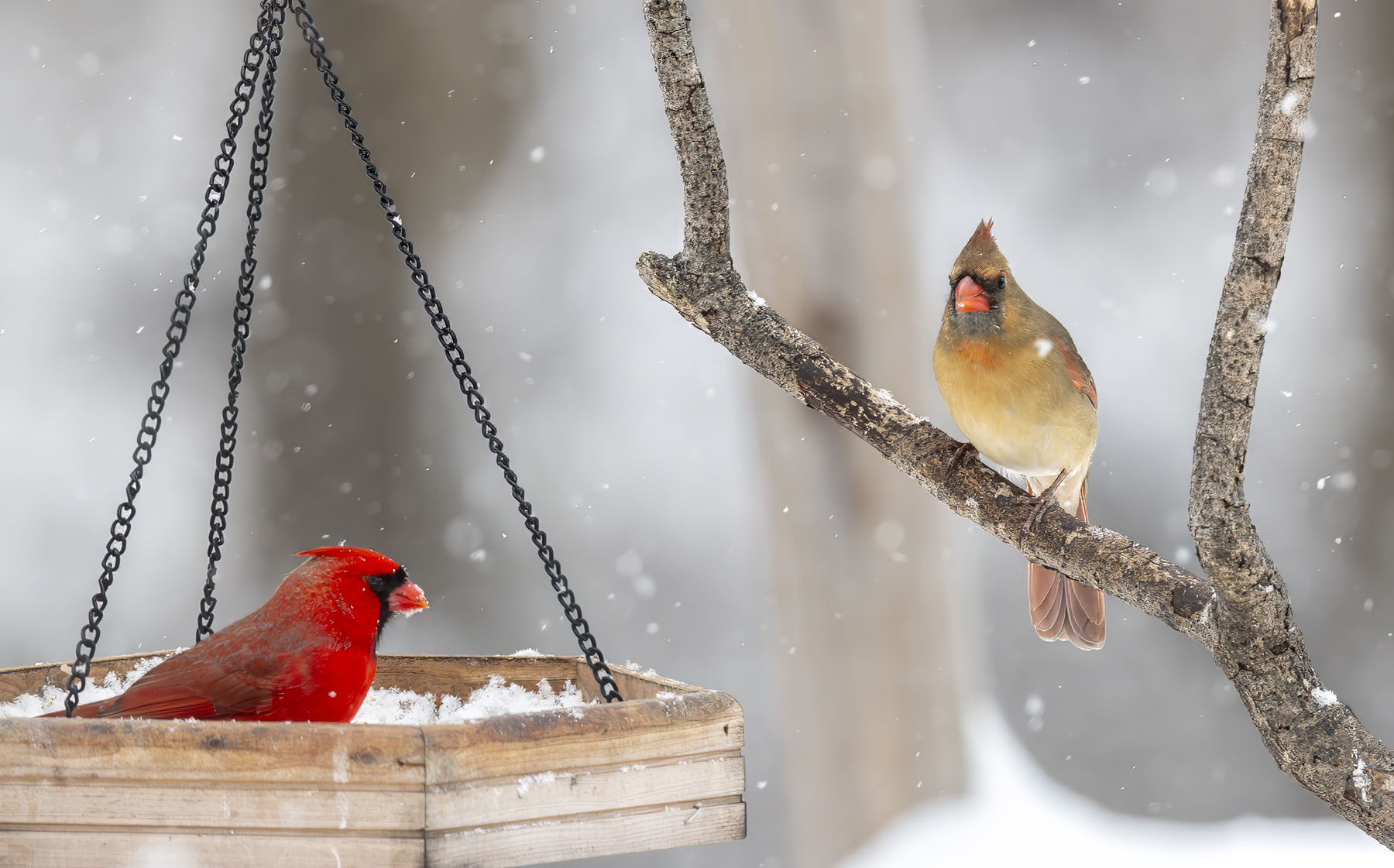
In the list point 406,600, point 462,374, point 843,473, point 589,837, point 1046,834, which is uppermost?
point 843,473

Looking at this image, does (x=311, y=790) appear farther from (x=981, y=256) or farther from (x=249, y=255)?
(x=981, y=256)

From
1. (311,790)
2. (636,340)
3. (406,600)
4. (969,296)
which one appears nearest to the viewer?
(311,790)

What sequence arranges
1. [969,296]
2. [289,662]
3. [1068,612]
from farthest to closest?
1. [1068,612]
2. [969,296]
3. [289,662]

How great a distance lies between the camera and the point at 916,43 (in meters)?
3.56

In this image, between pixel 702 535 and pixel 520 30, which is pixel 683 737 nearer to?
pixel 702 535

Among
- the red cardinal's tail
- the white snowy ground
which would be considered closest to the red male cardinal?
the red cardinal's tail

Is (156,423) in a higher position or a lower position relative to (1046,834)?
higher

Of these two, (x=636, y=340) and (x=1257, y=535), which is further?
(x=636, y=340)

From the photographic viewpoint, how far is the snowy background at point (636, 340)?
3396 mm

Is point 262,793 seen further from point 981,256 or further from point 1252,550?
point 981,256

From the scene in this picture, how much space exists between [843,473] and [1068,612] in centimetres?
132

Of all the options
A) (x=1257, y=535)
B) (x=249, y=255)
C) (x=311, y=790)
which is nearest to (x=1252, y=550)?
(x=1257, y=535)

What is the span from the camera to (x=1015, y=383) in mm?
1713

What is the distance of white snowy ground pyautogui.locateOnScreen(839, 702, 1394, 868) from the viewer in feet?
9.92
